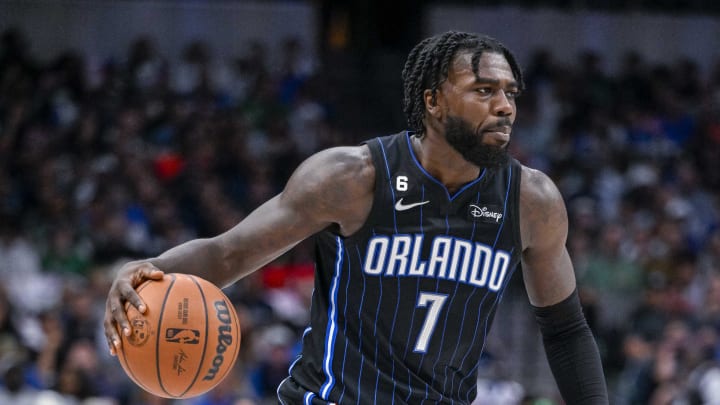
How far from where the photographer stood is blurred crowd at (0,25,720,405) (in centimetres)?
915

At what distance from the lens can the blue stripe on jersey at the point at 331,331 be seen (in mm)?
3725

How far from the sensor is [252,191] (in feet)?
37.1

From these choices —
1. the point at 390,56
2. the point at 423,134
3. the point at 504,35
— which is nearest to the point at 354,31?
the point at 390,56

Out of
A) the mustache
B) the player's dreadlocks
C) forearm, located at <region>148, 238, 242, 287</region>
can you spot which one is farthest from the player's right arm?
the mustache

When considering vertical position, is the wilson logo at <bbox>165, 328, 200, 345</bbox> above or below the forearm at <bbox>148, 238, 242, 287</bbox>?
below

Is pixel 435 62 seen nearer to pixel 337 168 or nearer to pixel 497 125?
pixel 497 125

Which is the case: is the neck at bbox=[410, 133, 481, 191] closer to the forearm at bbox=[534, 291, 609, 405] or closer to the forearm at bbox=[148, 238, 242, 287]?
the forearm at bbox=[534, 291, 609, 405]

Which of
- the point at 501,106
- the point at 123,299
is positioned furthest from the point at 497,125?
the point at 123,299

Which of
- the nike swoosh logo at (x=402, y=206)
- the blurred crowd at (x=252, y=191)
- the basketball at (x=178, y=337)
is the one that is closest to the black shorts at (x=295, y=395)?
the basketball at (x=178, y=337)

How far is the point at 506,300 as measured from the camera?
1140 centimetres

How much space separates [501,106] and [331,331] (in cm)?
95

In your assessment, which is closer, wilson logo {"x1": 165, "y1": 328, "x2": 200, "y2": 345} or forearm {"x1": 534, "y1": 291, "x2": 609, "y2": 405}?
wilson logo {"x1": 165, "y1": 328, "x2": 200, "y2": 345}

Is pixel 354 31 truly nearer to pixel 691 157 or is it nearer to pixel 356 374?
pixel 691 157

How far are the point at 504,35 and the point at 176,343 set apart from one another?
42.2 feet
